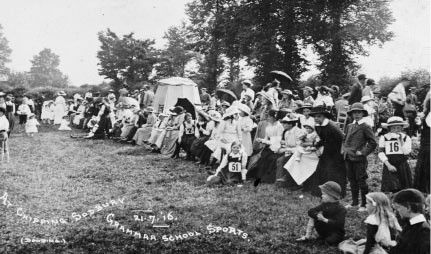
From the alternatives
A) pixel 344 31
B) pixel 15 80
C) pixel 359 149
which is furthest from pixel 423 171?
pixel 15 80

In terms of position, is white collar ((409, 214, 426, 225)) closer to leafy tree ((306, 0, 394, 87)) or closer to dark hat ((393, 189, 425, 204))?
dark hat ((393, 189, 425, 204))

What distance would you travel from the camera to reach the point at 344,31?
15.8 meters

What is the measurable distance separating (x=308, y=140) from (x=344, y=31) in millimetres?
10422

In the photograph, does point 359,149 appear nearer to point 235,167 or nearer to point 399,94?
point 235,167

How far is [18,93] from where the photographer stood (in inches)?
955

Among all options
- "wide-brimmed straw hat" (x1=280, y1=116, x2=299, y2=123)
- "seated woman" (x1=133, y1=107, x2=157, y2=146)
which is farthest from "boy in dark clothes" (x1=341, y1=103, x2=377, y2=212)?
"seated woman" (x1=133, y1=107, x2=157, y2=146)

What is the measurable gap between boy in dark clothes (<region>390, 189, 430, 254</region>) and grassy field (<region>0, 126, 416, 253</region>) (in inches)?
38.1

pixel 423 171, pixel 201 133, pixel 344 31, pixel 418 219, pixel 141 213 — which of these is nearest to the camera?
pixel 418 219

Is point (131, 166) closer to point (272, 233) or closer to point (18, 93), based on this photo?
point (272, 233)

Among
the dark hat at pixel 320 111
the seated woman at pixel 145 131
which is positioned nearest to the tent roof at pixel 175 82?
the seated woman at pixel 145 131

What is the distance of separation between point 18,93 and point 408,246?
2506 cm

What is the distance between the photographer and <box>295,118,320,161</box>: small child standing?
22.4 feet

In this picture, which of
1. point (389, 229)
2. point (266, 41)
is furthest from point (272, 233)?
point (266, 41)

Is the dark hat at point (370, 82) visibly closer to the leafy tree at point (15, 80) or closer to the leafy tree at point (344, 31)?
the leafy tree at point (344, 31)
